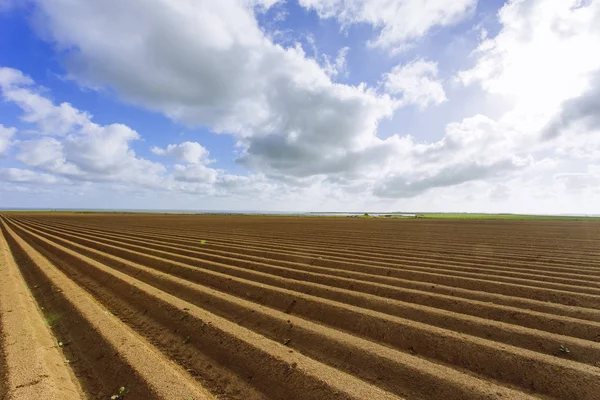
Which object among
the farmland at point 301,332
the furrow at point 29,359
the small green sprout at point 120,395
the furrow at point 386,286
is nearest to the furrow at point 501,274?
the farmland at point 301,332

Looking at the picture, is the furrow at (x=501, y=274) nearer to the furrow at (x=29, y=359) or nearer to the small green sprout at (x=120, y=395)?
the furrow at (x=29, y=359)

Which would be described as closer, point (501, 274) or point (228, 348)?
point (228, 348)

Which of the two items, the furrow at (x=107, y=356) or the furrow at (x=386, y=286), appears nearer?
the furrow at (x=107, y=356)

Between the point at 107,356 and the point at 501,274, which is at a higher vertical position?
the point at 501,274

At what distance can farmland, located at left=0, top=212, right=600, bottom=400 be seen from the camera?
3510 millimetres

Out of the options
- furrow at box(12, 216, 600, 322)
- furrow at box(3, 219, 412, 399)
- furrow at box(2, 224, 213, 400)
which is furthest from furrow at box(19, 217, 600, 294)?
furrow at box(2, 224, 213, 400)

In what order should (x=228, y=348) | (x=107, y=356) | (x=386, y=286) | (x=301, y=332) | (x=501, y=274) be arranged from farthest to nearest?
(x=501, y=274)
(x=386, y=286)
(x=301, y=332)
(x=228, y=348)
(x=107, y=356)

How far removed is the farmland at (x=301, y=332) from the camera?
3.51 meters

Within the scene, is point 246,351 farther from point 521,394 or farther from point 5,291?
point 5,291

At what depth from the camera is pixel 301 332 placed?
4816 mm

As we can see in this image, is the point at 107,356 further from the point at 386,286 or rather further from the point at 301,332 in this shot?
the point at 386,286

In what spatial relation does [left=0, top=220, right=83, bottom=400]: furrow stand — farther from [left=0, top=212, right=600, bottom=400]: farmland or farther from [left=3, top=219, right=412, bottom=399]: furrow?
[left=3, top=219, right=412, bottom=399]: furrow

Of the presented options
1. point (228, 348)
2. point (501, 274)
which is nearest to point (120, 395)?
point (228, 348)

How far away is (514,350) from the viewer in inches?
161
